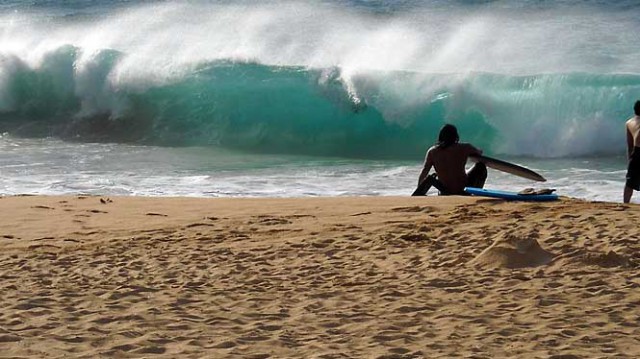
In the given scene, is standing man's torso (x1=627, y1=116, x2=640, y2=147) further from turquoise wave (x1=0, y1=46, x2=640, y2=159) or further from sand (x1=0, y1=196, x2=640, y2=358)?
turquoise wave (x1=0, y1=46, x2=640, y2=159)

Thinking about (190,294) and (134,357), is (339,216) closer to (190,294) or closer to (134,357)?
(190,294)

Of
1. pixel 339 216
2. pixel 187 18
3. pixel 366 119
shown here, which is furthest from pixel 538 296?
pixel 187 18

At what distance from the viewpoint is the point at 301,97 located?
1944cm

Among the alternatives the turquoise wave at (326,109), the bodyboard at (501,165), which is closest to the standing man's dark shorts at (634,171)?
the bodyboard at (501,165)

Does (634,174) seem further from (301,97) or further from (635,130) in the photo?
(301,97)

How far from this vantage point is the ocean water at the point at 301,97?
14008mm

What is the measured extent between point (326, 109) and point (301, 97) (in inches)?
25.5

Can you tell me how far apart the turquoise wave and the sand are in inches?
315

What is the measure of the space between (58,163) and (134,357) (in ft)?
33.7

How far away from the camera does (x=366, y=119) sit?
60.2ft

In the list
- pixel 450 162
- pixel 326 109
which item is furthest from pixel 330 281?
pixel 326 109

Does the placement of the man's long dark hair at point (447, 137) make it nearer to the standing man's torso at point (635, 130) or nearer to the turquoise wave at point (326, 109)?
the standing man's torso at point (635, 130)

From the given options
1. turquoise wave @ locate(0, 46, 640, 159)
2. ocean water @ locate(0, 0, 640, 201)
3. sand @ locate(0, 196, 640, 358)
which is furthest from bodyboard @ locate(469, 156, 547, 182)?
turquoise wave @ locate(0, 46, 640, 159)

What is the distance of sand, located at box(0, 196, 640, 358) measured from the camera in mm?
5262
